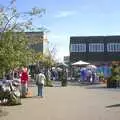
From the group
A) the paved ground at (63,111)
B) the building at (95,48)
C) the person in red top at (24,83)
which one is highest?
the building at (95,48)

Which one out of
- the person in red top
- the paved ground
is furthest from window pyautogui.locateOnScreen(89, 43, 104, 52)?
the paved ground

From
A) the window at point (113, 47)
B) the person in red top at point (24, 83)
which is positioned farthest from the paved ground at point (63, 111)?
the window at point (113, 47)

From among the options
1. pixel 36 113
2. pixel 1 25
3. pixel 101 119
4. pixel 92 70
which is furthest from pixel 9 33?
pixel 92 70

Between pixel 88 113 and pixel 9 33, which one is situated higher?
pixel 9 33

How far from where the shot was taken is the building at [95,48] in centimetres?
9125

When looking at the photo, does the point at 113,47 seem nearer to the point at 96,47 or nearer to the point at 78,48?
the point at 96,47

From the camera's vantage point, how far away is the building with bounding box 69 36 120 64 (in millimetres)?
91250

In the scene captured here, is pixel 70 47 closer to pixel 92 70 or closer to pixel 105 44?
pixel 105 44

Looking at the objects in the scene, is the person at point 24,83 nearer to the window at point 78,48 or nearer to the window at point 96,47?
the window at point 78,48

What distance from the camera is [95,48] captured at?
9219 cm

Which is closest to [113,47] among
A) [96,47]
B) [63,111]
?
[96,47]

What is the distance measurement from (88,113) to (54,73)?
40027 mm

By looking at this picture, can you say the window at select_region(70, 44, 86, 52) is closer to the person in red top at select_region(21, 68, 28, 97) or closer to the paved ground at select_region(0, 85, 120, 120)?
the person in red top at select_region(21, 68, 28, 97)

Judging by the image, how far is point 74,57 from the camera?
9150 cm
